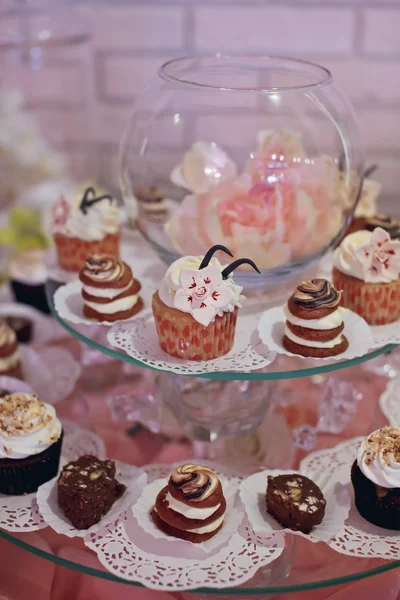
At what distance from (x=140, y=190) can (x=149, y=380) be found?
53cm

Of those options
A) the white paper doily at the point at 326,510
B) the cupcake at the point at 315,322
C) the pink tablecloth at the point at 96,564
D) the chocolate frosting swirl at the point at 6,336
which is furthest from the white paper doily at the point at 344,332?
the chocolate frosting swirl at the point at 6,336

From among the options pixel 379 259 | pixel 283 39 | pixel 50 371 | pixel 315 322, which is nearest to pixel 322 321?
pixel 315 322

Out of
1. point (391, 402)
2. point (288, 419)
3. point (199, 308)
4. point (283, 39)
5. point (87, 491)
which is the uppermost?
point (283, 39)

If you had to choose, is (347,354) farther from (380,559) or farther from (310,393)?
(310,393)

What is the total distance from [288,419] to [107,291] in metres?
0.61

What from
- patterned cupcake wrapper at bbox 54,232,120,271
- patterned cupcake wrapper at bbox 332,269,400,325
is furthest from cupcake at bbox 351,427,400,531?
patterned cupcake wrapper at bbox 54,232,120,271

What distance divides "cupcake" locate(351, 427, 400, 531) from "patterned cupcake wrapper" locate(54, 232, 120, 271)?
74 cm

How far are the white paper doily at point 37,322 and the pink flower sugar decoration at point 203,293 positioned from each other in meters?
0.91

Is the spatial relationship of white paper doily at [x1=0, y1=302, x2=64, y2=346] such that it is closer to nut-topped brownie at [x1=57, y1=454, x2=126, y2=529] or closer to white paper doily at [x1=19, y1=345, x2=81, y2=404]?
white paper doily at [x1=19, y1=345, x2=81, y2=404]

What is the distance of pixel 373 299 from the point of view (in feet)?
4.43

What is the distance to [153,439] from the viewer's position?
1615 millimetres

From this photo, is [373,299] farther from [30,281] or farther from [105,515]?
[30,281]

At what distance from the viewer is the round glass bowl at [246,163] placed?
134 cm

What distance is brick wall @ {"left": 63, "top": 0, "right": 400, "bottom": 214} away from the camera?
224cm
